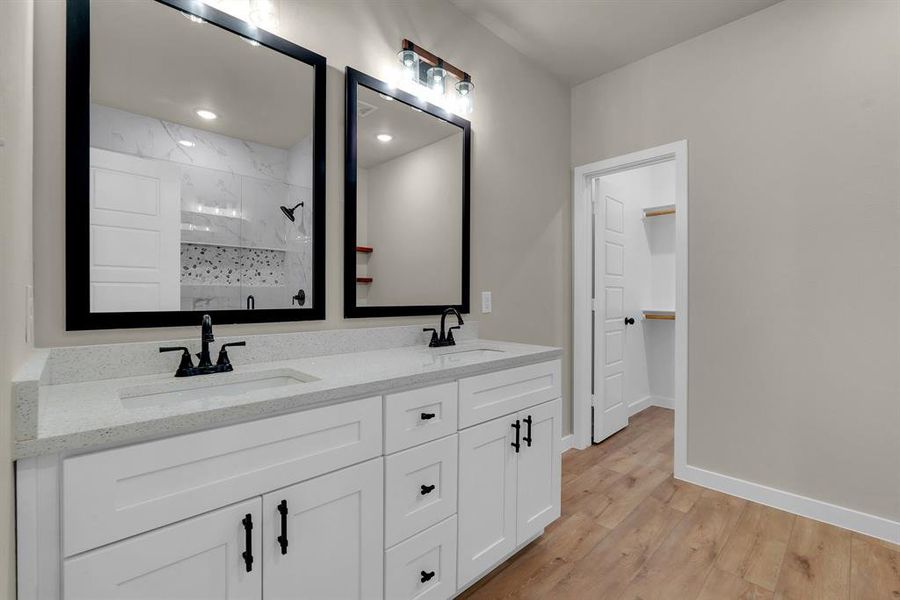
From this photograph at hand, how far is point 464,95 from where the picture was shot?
7.45ft

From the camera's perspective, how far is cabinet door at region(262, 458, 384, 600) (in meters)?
1.04

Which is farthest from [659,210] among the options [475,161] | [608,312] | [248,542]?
[248,542]

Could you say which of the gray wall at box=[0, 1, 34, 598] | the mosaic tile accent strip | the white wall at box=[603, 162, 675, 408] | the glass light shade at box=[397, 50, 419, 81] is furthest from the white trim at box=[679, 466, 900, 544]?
the gray wall at box=[0, 1, 34, 598]

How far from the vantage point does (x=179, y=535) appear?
35.4 inches

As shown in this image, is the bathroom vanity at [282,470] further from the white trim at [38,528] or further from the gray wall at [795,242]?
the gray wall at [795,242]

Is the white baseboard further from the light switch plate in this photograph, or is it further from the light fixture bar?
the light fixture bar

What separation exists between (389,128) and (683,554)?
230 centimetres

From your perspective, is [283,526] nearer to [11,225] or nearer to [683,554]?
[11,225]

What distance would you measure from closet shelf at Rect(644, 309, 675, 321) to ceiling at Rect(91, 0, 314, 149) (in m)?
3.28

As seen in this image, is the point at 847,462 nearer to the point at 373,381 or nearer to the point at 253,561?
the point at 373,381

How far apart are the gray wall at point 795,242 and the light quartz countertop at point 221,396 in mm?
1388

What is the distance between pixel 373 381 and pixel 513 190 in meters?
1.79

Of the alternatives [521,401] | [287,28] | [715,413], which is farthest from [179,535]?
[715,413]

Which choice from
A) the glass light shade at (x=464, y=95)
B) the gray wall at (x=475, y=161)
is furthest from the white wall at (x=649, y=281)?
the glass light shade at (x=464, y=95)
